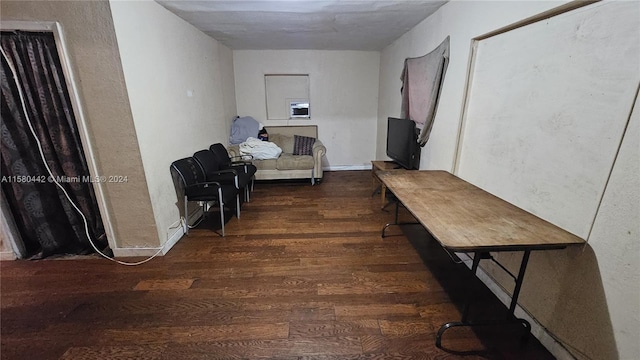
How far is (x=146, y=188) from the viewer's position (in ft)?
7.26

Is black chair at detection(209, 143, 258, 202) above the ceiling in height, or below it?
below

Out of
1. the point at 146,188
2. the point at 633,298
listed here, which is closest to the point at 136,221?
the point at 146,188

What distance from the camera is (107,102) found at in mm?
1992

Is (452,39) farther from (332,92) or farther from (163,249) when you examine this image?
(163,249)

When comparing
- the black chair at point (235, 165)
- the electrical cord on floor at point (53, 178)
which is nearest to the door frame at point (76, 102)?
the electrical cord on floor at point (53, 178)

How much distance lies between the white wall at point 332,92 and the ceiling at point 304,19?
23.6 inches

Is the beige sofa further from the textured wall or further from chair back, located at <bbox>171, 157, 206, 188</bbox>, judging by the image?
the textured wall

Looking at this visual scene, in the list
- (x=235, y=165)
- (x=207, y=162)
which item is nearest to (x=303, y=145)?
(x=235, y=165)

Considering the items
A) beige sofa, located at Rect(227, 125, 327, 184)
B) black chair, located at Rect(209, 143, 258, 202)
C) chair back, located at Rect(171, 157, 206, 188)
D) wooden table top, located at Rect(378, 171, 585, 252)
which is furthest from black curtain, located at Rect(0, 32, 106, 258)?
wooden table top, located at Rect(378, 171, 585, 252)

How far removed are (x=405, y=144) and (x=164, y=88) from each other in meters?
2.69

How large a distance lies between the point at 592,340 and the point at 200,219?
11.2 feet

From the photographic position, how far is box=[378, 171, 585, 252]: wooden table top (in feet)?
3.92

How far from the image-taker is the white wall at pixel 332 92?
187 inches

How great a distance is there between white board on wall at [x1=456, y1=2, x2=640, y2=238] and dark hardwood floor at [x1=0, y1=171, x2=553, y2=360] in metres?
0.87
